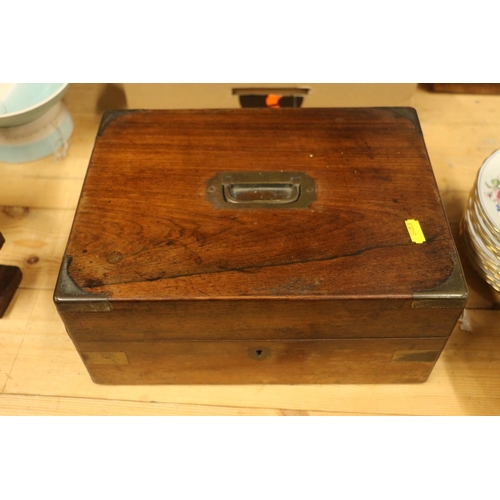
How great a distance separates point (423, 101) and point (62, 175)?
0.91 meters

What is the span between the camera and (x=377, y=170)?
1027 millimetres

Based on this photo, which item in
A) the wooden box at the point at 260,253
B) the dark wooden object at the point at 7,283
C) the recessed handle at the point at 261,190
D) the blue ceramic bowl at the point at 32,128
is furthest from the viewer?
the blue ceramic bowl at the point at 32,128

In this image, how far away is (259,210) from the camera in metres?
0.97

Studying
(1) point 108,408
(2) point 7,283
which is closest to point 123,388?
(1) point 108,408

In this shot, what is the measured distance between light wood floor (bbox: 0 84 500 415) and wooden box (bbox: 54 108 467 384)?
0.03 m

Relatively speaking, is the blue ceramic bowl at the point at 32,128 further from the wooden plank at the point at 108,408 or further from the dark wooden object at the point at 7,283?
the wooden plank at the point at 108,408

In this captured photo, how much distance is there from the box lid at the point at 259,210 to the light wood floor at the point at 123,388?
26 cm

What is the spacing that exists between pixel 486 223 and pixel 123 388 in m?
0.69

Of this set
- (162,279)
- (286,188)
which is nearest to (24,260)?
(162,279)

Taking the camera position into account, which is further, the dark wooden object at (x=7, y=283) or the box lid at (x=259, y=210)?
the dark wooden object at (x=7, y=283)

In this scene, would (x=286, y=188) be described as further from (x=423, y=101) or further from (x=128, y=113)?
(x=423, y=101)

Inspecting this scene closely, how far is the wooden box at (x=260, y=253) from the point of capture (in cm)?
88

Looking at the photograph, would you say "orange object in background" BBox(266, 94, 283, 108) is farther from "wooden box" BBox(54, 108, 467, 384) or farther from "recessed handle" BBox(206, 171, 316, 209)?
"recessed handle" BBox(206, 171, 316, 209)

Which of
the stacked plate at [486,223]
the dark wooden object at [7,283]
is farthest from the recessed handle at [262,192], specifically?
the dark wooden object at [7,283]
